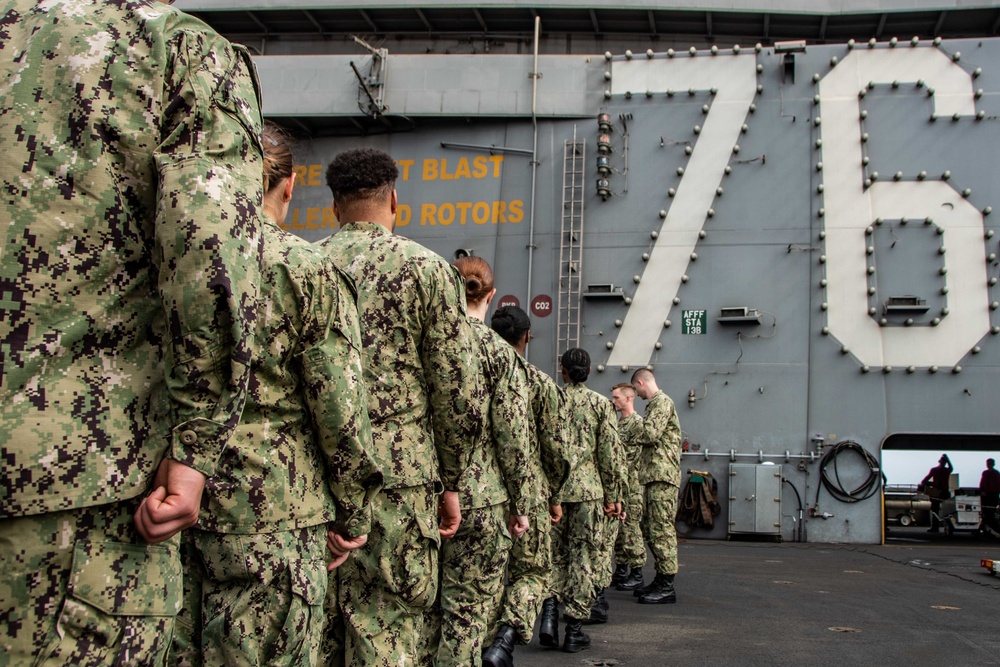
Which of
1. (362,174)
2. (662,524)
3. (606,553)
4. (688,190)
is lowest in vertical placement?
(606,553)

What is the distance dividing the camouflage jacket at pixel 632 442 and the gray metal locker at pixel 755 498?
3148 millimetres

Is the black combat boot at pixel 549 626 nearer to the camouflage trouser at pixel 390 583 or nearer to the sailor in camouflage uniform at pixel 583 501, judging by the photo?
the sailor in camouflage uniform at pixel 583 501

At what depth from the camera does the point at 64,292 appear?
1.42 m

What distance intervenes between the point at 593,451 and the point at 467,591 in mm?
2474

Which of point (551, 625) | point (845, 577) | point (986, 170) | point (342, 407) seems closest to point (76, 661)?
point (342, 407)

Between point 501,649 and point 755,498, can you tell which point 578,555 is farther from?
point 755,498

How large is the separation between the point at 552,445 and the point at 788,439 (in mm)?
6218

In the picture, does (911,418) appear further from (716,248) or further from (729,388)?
(716,248)

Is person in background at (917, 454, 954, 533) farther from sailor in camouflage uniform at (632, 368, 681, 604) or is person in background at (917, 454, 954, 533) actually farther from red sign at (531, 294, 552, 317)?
sailor in camouflage uniform at (632, 368, 681, 604)

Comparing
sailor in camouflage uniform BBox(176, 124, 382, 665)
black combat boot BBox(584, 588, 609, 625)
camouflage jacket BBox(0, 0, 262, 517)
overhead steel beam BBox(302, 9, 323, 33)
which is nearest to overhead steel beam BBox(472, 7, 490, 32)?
overhead steel beam BBox(302, 9, 323, 33)

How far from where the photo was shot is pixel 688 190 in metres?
10.4

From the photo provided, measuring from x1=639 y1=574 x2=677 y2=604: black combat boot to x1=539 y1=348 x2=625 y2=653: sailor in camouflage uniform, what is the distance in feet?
3.35

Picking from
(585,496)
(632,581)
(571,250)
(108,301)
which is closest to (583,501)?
(585,496)

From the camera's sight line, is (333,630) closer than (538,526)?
Yes
